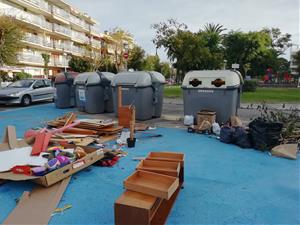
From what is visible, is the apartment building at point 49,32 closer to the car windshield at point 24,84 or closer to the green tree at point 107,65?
the green tree at point 107,65

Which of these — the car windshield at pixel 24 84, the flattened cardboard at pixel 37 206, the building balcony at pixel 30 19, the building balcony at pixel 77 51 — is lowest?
the flattened cardboard at pixel 37 206

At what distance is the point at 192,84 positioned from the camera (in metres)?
7.55

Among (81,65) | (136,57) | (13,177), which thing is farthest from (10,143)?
(136,57)

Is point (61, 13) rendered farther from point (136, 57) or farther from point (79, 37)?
point (136, 57)

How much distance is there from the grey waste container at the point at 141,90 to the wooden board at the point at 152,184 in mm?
5465

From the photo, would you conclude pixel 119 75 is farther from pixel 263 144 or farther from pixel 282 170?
pixel 282 170

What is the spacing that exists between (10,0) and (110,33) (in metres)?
15.8

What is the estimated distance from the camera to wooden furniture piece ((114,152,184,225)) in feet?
7.85

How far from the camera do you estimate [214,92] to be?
7180 mm

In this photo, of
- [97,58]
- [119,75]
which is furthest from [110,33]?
[119,75]

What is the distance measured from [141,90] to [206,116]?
8.01 feet

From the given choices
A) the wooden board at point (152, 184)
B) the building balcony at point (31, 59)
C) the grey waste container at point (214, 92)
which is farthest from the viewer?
the building balcony at point (31, 59)

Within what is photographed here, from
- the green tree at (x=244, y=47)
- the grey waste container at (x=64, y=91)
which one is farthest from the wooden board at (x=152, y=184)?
the green tree at (x=244, y=47)

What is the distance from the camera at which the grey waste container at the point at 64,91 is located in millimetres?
11781
